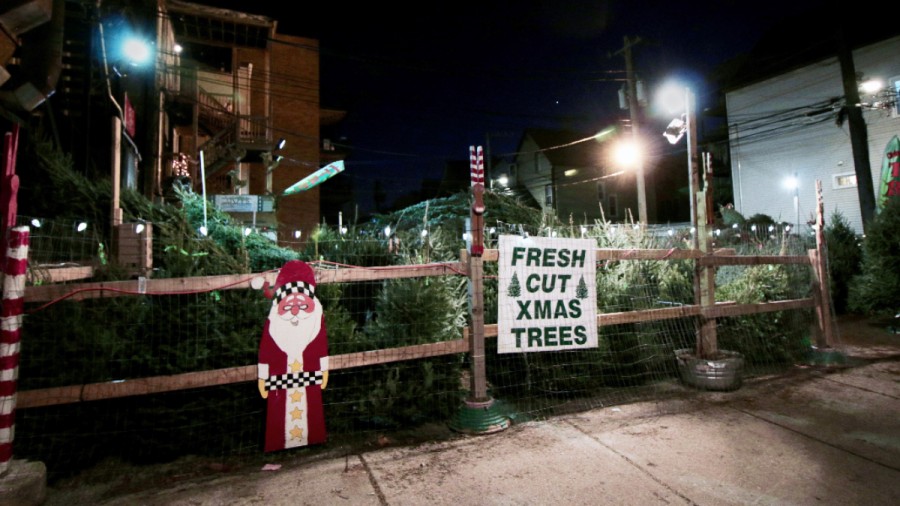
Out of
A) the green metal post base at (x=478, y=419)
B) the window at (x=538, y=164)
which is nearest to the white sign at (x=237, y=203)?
the green metal post base at (x=478, y=419)

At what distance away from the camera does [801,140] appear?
18.2m

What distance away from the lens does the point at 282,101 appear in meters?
20.7

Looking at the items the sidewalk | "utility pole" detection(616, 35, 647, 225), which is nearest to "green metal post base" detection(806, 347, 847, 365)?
the sidewalk

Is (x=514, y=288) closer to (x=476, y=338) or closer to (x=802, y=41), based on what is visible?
(x=476, y=338)

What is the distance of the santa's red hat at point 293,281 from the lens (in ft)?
11.8

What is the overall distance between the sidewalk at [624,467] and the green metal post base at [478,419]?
0.28 feet

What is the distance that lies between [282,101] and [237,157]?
664 cm

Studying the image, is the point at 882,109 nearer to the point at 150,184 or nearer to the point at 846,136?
the point at 846,136

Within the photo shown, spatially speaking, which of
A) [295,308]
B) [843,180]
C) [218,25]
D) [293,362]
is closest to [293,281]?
[295,308]

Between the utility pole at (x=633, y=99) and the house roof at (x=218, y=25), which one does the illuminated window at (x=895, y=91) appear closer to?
the utility pole at (x=633, y=99)

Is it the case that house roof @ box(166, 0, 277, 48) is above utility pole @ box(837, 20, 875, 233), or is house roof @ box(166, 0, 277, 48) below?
above

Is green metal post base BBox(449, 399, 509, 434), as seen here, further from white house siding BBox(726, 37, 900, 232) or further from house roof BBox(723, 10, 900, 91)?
house roof BBox(723, 10, 900, 91)

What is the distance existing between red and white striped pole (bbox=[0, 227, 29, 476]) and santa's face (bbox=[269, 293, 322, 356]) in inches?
59.1

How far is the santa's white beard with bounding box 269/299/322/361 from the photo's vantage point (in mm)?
3557
